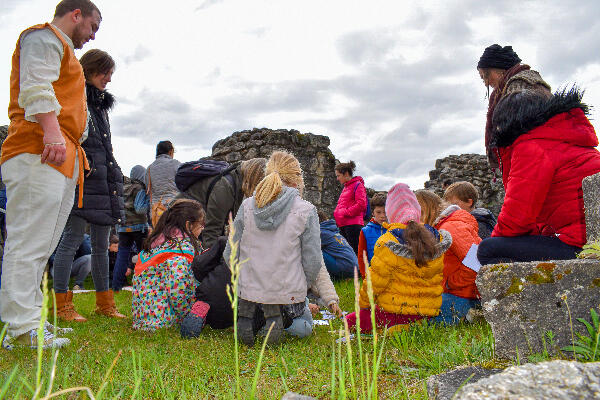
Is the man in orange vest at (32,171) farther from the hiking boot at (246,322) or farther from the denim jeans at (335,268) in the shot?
the denim jeans at (335,268)

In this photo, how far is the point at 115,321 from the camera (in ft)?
15.6

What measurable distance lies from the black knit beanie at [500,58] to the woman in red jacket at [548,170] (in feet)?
2.25

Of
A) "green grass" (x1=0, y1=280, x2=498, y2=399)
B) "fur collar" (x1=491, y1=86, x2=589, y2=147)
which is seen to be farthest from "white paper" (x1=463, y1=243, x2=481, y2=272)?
"fur collar" (x1=491, y1=86, x2=589, y2=147)

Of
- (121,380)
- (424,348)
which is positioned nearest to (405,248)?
(424,348)

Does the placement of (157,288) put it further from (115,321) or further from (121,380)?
(121,380)

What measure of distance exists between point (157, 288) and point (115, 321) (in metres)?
0.69

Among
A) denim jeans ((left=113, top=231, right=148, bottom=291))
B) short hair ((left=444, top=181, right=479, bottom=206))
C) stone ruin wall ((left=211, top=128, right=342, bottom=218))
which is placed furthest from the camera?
stone ruin wall ((left=211, top=128, right=342, bottom=218))

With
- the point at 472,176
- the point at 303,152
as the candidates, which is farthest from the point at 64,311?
the point at 472,176

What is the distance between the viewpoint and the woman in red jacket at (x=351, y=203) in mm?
8859

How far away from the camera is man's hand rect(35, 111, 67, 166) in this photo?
125 inches

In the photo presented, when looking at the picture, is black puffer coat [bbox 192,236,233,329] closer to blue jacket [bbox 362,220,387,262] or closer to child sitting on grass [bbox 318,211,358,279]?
blue jacket [bbox 362,220,387,262]

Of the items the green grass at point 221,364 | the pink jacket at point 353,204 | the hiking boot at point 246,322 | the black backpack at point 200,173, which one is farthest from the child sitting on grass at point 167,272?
the pink jacket at point 353,204

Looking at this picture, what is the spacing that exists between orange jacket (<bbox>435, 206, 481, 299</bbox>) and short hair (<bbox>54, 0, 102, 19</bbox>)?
3.67m

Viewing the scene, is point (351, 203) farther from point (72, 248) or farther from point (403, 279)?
point (72, 248)
